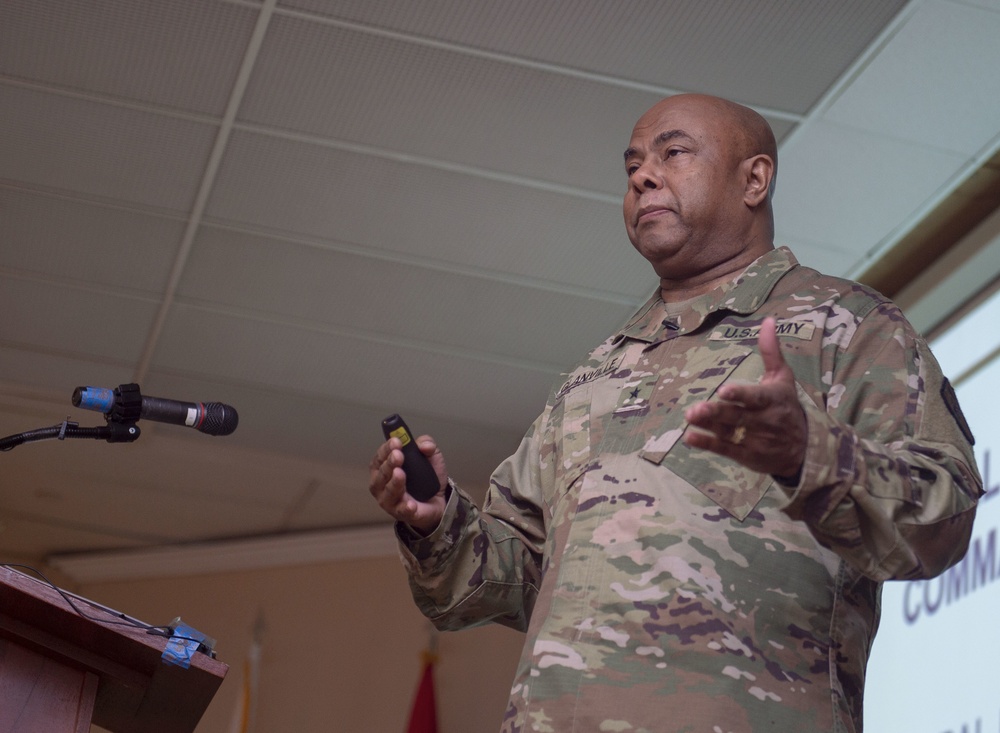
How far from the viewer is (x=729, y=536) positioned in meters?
1.28

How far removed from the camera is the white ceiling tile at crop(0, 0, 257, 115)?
321 centimetres

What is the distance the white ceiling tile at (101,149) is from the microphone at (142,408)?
6.76 ft

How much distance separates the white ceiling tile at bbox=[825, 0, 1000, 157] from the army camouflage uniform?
1865mm

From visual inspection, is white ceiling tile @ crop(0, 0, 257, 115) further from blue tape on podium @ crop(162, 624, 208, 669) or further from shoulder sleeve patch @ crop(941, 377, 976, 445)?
shoulder sleeve patch @ crop(941, 377, 976, 445)

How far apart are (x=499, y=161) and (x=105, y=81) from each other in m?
1.14

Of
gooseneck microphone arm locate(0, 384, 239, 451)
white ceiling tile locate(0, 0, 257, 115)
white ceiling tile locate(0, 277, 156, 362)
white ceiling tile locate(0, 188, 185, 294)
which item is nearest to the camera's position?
gooseneck microphone arm locate(0, 384, 239, 451)

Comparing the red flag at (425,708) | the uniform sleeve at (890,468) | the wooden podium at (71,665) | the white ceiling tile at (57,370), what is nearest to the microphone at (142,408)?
→ the wooden podium at (71,665)

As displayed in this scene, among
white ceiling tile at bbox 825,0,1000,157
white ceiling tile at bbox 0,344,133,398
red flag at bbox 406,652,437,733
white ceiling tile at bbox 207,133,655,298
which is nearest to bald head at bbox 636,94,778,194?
white ceiling tile at bbox 825,0,1000,157

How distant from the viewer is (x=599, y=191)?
3.76 metres

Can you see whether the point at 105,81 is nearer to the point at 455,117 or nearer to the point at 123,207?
the point at 123,207

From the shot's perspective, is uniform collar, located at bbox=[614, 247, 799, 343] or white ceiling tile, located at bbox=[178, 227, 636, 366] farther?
white ceiling tile, located at bbox=[178, 227, 636, 366]

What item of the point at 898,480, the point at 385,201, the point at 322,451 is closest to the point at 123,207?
the point at 385,201

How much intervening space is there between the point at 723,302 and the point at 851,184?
7.73ft

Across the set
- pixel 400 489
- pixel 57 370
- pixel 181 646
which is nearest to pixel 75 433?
pixel 181 646
